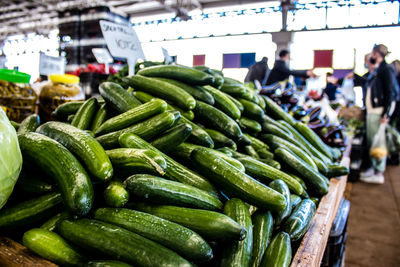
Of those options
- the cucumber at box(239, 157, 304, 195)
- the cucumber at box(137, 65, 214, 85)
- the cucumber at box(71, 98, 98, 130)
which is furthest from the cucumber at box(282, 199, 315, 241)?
the cucumber at box(71, 98, 98, 130)

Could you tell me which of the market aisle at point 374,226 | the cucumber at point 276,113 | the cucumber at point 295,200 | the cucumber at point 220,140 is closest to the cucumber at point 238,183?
the cucumber at point 295,200

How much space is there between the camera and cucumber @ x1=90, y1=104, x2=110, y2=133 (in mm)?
1471

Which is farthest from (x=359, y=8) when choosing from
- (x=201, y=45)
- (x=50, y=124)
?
(x=50, y=124)

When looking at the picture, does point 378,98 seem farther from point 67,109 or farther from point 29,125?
point 29,125

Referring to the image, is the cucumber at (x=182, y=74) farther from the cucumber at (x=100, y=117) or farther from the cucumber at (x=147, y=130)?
the cucumber at (x=147, y=130)

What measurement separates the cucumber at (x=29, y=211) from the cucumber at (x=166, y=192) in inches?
9.4

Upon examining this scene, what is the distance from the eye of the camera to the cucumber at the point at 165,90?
155cm

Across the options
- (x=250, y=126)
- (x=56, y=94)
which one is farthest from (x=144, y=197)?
(x=56, y=94)

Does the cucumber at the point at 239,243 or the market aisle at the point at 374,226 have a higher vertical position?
the cucumber at the point at 239,243

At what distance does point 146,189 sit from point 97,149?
24cm

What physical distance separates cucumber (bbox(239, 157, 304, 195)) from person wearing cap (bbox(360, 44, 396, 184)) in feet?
17.4

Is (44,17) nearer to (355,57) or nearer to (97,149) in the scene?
(355,57)

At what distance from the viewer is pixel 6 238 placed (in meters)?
0.94

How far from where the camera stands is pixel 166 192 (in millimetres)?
987
